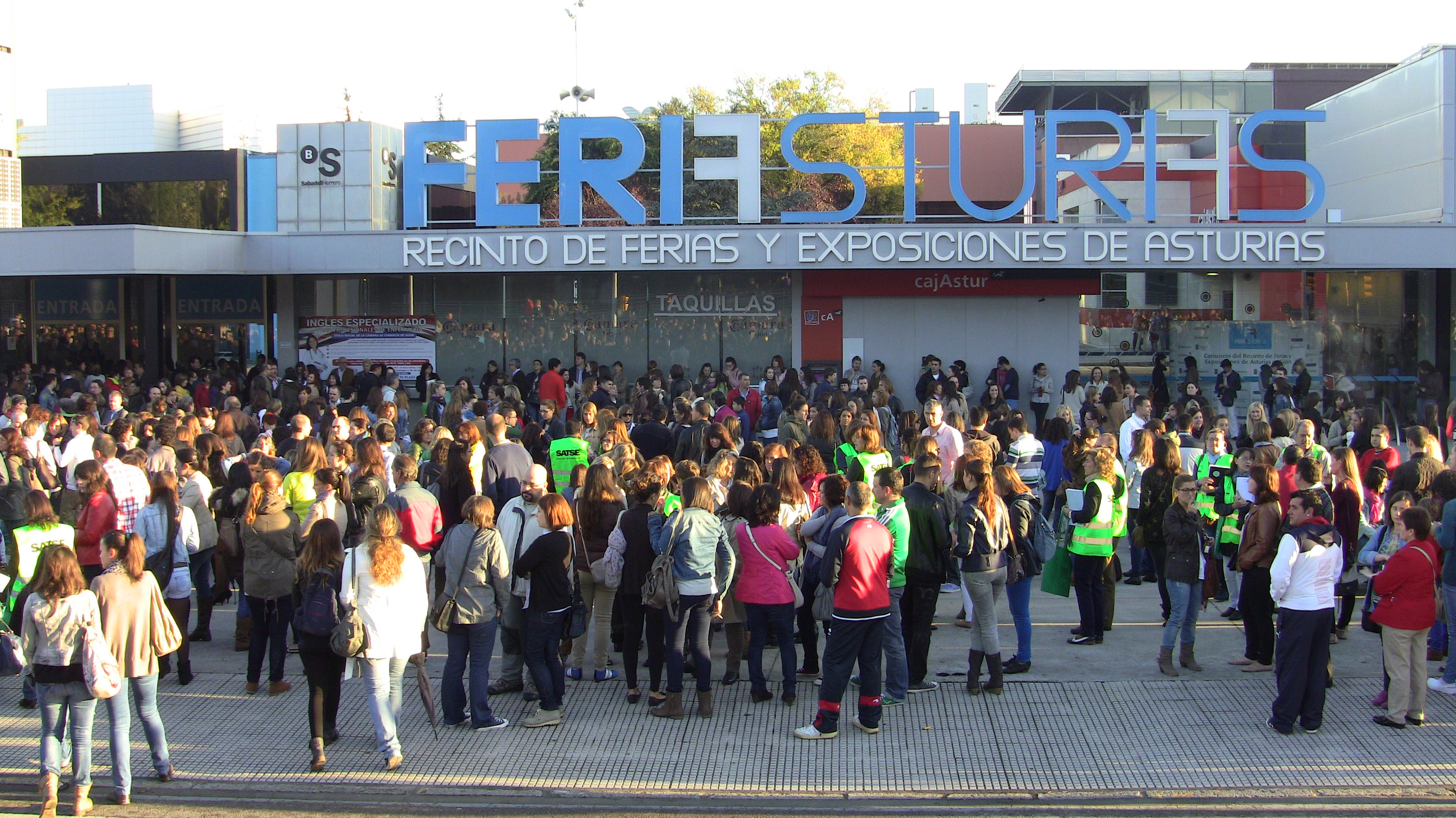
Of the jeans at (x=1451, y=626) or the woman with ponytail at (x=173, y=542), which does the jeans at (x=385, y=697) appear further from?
the jeans at (x=1451, y=626)

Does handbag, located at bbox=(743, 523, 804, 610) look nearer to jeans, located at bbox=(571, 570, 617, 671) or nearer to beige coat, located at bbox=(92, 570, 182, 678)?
jeans, located at bbox=(571, 570, 617, 671)

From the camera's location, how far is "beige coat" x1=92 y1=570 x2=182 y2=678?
6.15 m

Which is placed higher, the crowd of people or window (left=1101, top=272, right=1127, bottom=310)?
window (left=1101, top=272, right=1127, bottom=310)

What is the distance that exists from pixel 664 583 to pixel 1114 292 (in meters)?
15.5

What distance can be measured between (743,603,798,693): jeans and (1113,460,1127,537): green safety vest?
2618 mm

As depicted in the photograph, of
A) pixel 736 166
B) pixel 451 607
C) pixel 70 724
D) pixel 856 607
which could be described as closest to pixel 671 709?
pixel 856 607

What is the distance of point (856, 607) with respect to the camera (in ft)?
22.3

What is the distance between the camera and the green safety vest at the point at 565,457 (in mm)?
10555

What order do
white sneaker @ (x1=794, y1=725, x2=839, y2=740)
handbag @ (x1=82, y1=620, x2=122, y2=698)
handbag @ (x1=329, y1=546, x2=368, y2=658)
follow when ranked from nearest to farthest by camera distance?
handbag @ (x1=82, y1=620, x2=122, y2=698)
handbag @ (x1=329, y1=546, x2=368, y2=658)
white sneaker @ (x1=794, y1=725, x2=839, y2=740)

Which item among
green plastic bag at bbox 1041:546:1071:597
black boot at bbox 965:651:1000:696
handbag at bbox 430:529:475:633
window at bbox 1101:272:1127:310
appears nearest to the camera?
handbag at bbox 430:529:475:633

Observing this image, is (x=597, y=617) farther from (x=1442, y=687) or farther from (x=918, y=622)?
(x=1442, y=687)

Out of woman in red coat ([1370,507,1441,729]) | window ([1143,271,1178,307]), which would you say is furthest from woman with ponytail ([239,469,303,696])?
window ([1143,271,1178,307])

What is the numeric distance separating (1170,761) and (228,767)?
5.39 m

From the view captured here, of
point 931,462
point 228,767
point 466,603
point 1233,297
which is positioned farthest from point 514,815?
point 1233,297
